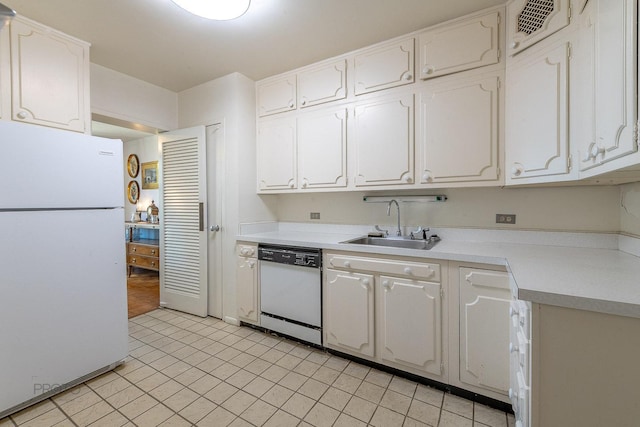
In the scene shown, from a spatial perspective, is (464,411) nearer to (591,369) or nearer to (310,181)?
(591,369)

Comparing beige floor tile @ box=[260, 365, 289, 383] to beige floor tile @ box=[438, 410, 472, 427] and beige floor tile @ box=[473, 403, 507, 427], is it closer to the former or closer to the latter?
beige floor tile @ box=[438, 410, 472, 427]

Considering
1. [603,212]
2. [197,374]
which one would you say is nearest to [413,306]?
[603,212]

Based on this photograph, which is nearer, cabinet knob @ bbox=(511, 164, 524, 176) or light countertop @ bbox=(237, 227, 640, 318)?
light countertop @ bbox=(237, 227, 640, 318)

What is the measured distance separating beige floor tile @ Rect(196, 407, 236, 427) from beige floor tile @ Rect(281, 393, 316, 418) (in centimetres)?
30

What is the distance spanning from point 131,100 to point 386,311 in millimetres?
2995

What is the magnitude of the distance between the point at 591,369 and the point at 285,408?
4.71 feet

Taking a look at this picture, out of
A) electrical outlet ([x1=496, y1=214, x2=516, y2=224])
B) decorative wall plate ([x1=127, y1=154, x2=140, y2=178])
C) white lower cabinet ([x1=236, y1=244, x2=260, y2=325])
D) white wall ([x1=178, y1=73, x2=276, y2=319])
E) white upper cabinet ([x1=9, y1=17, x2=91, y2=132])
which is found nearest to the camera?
white upper cabinet ([x1=9, y1=17, x2=91, y2=132])

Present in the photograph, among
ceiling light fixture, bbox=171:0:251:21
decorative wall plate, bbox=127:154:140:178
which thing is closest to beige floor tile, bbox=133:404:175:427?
ceiling light fixture, bbox=171:0:251:21

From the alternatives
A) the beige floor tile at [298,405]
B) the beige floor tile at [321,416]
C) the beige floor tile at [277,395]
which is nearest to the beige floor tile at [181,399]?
the beige floor tile at [277,395]

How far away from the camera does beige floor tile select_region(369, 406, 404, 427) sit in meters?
1.49

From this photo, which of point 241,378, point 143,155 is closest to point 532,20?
point 241,378

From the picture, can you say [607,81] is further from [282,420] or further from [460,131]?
[282,420]

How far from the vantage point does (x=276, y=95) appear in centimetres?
271

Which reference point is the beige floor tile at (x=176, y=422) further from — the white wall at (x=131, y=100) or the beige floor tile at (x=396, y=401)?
the white wall at (x=131, y=100)
